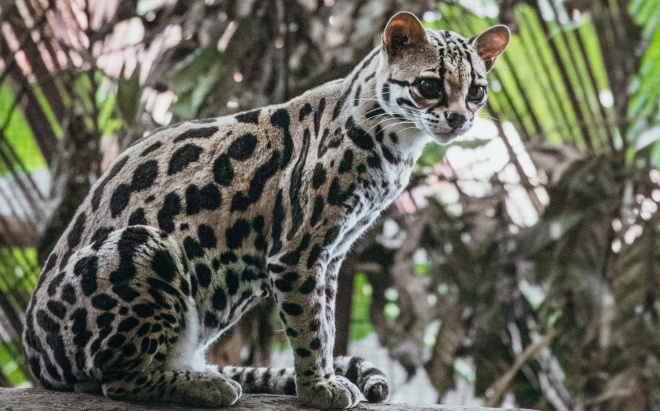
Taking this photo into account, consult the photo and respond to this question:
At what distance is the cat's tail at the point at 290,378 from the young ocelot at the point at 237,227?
4cm

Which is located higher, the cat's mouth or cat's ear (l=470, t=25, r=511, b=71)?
cat's ear (l=470, t=25, r=511, b=71)

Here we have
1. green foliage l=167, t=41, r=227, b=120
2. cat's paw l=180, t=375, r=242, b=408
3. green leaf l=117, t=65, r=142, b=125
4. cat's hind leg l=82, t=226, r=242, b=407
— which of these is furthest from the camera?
green leaf l=117, t=65, r=142, b=125

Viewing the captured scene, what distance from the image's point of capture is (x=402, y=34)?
424 centimetres

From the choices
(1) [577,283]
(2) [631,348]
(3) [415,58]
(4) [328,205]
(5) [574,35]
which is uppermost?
(3) [415,58]

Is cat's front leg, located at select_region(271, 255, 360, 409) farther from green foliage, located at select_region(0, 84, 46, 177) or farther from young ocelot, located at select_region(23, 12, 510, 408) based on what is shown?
green foliage, located at select_region(0, 84, 46, 177)

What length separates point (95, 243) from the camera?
166 inches

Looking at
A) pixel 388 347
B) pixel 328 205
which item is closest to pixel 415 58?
pixel 328 205

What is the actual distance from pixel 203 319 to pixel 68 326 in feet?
2.17

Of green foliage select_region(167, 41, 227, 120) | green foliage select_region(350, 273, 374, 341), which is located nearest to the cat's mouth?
green foliage select_region(167, 41, 227, 120)

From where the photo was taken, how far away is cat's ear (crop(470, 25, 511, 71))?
4.34 m

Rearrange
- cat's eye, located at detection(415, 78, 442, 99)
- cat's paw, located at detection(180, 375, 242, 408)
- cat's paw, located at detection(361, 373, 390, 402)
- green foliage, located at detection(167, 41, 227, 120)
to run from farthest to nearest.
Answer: green foliage, located at detection(167, 41, 227, 120), cat's paw, located at detection(361, 373, 390, 402), cat's paw, located at detection(180, 375, 242, 408), cat's eye, located at detection(415, 78, 442, 99)

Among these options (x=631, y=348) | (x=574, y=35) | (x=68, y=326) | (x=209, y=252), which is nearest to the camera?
(x=68, y=326)

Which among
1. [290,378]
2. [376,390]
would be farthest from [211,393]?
[376,390]

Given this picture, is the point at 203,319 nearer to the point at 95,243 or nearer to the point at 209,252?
the point at 209,252
